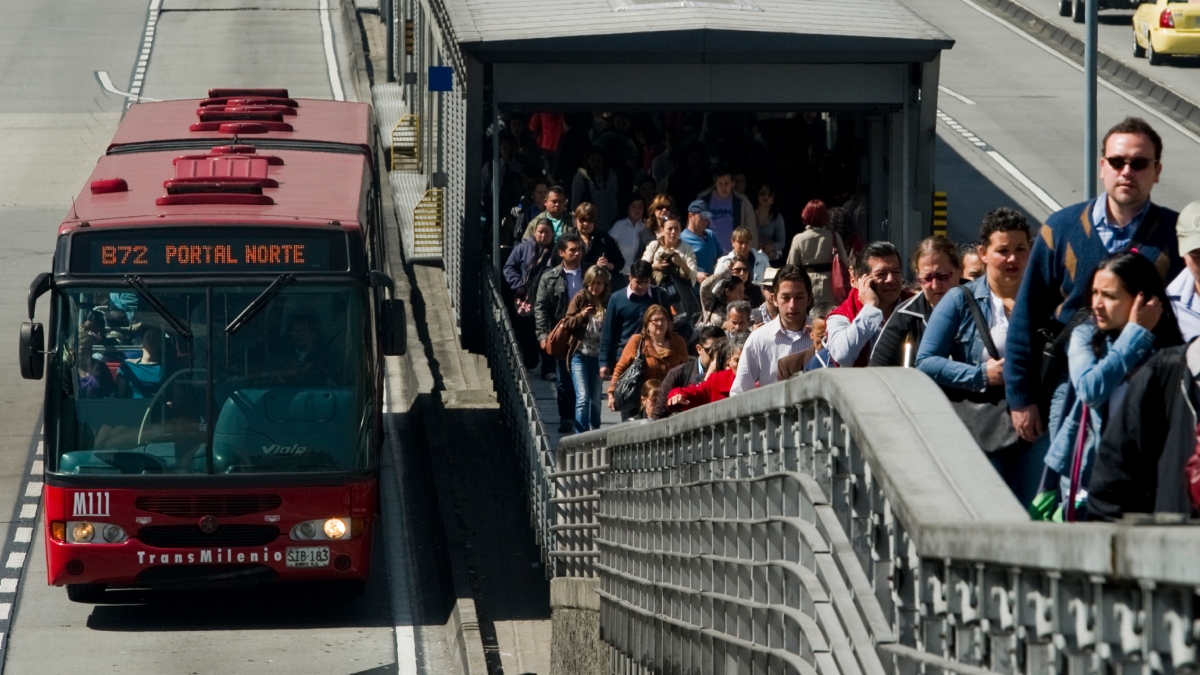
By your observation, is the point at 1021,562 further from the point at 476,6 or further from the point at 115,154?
the point at 476,6

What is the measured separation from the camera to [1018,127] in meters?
32.7

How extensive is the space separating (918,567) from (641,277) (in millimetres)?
9422

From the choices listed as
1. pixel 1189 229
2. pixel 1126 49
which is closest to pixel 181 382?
pixel 1189 229

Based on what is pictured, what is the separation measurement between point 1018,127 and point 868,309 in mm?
25353

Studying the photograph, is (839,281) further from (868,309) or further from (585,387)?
(868,309)

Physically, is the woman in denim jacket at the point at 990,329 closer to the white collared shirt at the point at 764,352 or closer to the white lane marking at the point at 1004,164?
the white collared shirt at the point at 764,352

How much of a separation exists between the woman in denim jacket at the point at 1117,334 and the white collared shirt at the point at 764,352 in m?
4.70

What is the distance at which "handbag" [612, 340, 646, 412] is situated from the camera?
519 inches

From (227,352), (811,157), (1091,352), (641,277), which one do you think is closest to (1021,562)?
(1091,352)

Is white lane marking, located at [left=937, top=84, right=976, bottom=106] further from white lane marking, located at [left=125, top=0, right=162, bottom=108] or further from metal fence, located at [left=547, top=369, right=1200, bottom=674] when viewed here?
metal fence, located at [left=547, top=369, right=1200, bottom=674]

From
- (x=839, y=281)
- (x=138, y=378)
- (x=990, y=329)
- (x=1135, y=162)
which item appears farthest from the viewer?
(x=839, y=281)

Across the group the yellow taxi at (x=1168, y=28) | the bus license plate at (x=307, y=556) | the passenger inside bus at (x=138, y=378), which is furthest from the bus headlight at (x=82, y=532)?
the yellow taxi at (x=1168, y=28)

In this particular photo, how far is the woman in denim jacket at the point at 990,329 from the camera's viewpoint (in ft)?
21.5

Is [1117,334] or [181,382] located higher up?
[1117,334]
